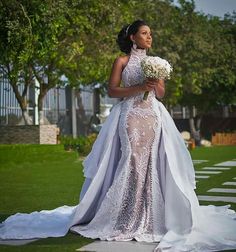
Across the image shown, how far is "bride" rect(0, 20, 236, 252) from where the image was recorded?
216 inches

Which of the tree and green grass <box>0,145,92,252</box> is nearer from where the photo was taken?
green grass <box>0,145,92,252</box>

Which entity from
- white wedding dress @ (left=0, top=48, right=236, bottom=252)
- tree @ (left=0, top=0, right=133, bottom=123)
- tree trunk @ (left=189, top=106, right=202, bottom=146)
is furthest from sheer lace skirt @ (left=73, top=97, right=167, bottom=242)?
tree trunk @ (left=189, top=106, right=202, bottom=146)

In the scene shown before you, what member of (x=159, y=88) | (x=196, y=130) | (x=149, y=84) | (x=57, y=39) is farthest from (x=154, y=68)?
(x=196, y=130)

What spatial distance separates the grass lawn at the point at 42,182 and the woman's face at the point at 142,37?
2.17 meters

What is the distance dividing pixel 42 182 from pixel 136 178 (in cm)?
625

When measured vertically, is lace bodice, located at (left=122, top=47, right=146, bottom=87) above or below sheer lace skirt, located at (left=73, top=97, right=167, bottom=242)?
above

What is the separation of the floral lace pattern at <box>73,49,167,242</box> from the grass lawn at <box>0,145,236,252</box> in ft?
1.10

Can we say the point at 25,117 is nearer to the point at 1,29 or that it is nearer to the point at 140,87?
the point at 1,29

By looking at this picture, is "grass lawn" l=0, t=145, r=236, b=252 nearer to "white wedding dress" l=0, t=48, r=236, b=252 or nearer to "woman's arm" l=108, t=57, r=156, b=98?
"white wedding dress" l=0, t=48, r=236, b=252

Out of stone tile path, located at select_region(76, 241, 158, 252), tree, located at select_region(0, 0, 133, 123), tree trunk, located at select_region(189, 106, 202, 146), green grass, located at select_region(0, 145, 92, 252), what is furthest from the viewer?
tree trunk, located at select_region(189, 106, 202, 146)

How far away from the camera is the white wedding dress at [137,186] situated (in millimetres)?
5461

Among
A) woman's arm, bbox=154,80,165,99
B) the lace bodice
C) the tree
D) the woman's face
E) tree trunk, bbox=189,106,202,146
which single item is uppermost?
the tree

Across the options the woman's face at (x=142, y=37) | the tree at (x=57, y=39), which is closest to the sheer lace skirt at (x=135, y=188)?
the woman's face at (x=142, y=37)

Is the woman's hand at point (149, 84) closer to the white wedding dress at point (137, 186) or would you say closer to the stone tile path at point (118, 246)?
the white wedding dress at point (137, 186)
